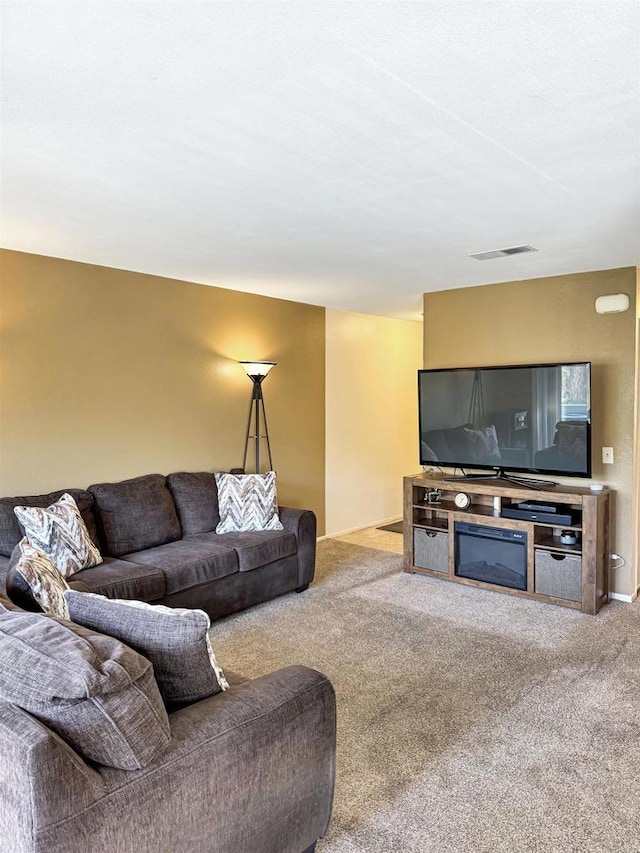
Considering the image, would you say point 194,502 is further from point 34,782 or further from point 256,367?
point 34,782

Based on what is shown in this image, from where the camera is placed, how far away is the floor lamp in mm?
5066

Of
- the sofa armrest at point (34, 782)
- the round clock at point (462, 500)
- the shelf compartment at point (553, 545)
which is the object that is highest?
the round clock at point (462, 500)

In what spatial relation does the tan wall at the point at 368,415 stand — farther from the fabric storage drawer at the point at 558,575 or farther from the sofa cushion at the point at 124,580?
the sofa cushion at the point at 124,580

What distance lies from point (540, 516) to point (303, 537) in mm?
1691

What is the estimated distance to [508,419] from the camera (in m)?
4.61

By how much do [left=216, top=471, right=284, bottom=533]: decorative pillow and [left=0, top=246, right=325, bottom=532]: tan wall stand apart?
1.60ft

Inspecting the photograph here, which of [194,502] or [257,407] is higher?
[257,407]

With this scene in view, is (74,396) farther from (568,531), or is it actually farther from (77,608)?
(568,531)

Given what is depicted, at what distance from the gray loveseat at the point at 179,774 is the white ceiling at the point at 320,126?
1.51 m

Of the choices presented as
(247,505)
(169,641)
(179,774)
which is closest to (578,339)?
(247,505)

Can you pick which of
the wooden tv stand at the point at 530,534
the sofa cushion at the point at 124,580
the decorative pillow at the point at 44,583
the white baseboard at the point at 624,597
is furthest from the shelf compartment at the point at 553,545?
the decorative pillow at the point at 44,583

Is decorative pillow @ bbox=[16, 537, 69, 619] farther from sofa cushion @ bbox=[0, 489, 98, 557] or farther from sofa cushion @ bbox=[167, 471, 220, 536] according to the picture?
sofa cushion @ bbox=[167, 471, 220, 536]

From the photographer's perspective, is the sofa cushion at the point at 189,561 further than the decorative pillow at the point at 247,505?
No

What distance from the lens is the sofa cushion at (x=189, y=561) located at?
3619 millimetres
